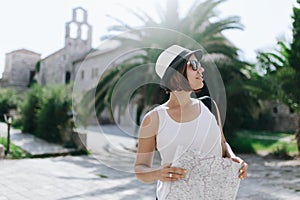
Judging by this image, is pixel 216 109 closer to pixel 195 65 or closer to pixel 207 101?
pixel 207 101

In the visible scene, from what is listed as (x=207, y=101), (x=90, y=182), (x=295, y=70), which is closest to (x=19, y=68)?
(x=295, y=70)

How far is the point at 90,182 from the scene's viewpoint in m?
6.79

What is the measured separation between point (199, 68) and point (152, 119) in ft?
1.02

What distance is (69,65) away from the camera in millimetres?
33875

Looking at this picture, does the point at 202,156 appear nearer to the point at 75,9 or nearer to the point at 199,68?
the point at 199,68

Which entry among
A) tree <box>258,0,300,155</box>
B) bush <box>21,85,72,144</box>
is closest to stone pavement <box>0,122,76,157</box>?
bush <box>21,85,72,144</box>

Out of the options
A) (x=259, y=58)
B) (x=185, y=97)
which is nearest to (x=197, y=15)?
(x=259, y=58)

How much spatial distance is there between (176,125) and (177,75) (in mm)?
222

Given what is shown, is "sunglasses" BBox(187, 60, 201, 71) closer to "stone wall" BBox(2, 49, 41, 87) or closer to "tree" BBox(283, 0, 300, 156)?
"tree" BBox(283, 0, 300, 156)

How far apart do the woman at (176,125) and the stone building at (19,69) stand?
45.7m

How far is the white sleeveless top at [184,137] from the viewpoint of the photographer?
1.46 metres

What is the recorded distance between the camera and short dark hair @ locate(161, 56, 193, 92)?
148cm

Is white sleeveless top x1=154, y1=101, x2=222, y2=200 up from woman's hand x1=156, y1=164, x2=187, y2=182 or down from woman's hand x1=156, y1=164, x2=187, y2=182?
up

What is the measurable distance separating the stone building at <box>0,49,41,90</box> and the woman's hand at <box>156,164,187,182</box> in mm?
45834
